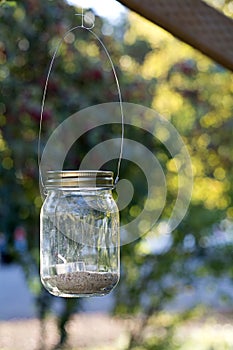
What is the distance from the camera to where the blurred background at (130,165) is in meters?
3.30

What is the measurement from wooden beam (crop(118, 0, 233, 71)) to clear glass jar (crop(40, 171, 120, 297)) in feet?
1.23

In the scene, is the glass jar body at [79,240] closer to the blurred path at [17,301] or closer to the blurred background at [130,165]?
the blurred background at [130,165]

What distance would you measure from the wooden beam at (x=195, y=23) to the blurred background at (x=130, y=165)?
3.49 feet

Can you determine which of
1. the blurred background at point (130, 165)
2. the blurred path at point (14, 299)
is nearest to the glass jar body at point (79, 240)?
the blurred background at point (130, 165)

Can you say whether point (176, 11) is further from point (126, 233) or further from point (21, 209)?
point (126, 233)

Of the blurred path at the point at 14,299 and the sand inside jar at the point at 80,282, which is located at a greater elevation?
the sand inside jar at the point at 80,282

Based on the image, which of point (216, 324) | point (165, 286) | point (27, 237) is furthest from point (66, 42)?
point (216, 324)

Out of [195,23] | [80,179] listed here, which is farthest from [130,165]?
[80,179]

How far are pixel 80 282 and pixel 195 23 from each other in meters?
0.60

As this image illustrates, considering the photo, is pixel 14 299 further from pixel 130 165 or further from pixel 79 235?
pixel 79 235

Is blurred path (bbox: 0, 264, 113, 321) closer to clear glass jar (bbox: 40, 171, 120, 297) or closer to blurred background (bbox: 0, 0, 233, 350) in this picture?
blurred background (bbox: 0, 0, 233, 350)

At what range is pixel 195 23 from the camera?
179 cm

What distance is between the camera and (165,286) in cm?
375

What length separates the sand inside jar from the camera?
1.59 metres
